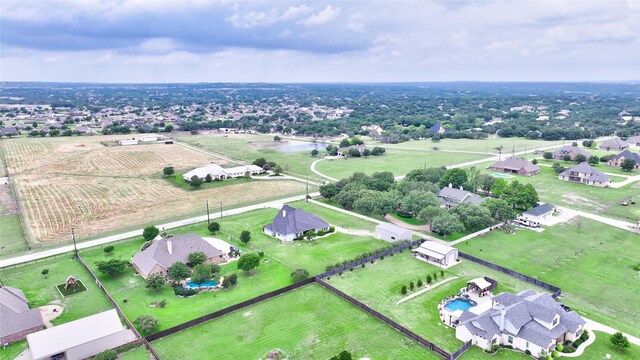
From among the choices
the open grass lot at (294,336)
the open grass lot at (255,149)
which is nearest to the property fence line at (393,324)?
the open grass lot at (294,336)

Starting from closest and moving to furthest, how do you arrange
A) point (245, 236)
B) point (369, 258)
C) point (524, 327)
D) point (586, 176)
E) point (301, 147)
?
point (524, 327) → point (369, 258) → point (245, 236) → point (586, 176) → point (301, 147)

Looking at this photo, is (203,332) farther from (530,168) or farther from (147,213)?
(530,168)

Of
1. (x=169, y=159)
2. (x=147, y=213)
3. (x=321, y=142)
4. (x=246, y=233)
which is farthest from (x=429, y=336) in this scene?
(x=321, y=142)

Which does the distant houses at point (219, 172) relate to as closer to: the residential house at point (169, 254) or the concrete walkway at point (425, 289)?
the residential house at point (169, 254)

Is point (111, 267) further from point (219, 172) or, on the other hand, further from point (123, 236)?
point (219, 172)

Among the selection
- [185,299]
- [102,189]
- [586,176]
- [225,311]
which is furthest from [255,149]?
[225,311]

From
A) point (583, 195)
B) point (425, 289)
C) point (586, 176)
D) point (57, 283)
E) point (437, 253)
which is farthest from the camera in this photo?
point (586, 176)
